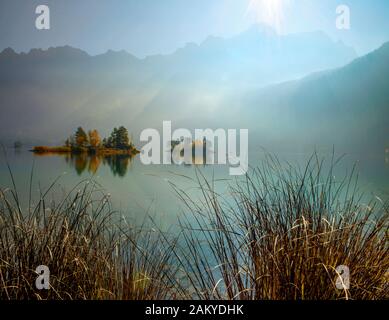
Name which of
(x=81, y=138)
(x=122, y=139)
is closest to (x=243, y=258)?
(x=122, y=139)

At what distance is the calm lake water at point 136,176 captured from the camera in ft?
8.09

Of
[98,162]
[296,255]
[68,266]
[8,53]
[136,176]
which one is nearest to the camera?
[296,255]

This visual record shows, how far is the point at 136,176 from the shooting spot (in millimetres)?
3312

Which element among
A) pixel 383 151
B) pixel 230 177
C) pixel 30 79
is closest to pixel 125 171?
pixel 230 177

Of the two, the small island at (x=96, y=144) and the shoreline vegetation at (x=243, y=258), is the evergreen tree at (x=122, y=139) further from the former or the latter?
the shoreline vegetation at (x=243, y=258)

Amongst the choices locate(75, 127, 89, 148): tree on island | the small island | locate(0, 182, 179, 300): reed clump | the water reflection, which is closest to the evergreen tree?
the small island

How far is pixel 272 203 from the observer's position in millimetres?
2020

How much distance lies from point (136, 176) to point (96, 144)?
19.4 inches

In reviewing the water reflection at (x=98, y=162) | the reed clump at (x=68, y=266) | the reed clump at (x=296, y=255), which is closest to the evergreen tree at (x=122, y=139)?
the water reflection at (x=98, y=162)

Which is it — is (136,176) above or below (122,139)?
below

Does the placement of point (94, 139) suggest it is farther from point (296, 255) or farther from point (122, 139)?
point (296, 255)

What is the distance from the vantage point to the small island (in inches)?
115
